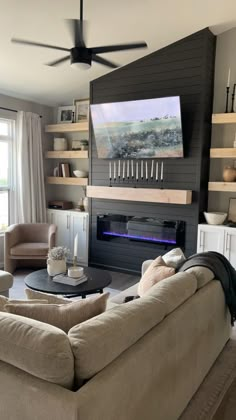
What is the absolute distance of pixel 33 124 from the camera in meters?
5.50

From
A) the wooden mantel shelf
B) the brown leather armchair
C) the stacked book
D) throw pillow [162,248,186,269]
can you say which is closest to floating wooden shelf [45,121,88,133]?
the wooden mantel shelf

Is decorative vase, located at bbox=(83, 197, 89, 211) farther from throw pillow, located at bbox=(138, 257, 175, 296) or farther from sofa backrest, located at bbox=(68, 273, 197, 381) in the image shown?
sofa backrest, located at bbox=(68, 273, 197, 381)

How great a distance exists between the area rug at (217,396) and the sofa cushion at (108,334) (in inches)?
33.0

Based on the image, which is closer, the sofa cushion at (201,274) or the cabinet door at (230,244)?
the sofa cushion at (201,274)

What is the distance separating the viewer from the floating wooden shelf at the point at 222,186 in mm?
4250

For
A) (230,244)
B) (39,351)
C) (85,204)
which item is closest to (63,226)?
(85,204)

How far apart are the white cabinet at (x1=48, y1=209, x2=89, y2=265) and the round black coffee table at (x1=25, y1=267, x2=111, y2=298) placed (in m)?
1.90

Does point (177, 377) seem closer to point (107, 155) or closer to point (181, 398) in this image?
point (181, 398)

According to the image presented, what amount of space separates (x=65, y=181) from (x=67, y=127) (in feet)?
2.84

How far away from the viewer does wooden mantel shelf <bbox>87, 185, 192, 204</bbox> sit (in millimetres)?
4395

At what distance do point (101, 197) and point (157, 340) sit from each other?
3.57 metres

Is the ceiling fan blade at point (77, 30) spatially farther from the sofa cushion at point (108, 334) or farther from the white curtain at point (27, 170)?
the white curtain at point (27, 170)

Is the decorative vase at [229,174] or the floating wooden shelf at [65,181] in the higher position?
the decorative vase at [229,174]

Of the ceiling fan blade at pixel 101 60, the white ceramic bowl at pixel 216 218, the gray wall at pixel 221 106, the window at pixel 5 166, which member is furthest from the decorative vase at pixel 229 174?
the window at pixel 5 166
